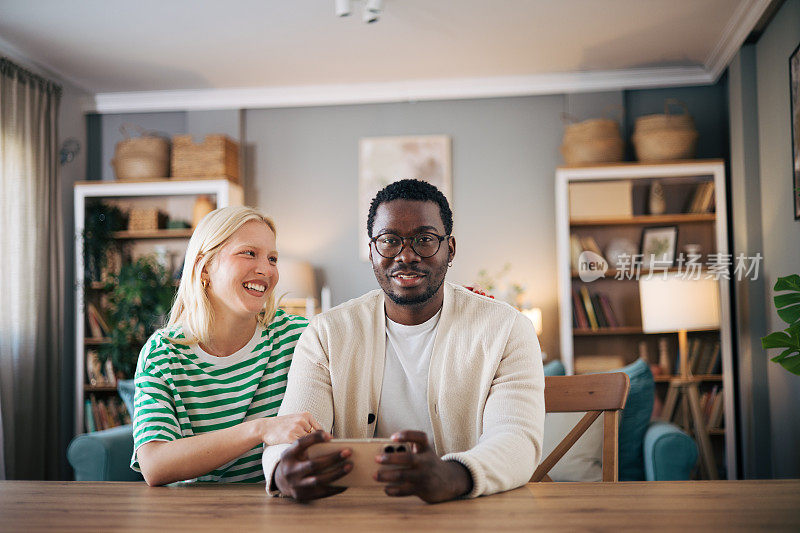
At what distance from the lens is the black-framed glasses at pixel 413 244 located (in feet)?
4.71

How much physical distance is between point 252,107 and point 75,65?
1192 millimetres

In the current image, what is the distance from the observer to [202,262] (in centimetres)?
170

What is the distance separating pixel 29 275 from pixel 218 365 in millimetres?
3037

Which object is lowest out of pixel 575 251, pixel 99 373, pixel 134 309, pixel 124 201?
pixel 99 373

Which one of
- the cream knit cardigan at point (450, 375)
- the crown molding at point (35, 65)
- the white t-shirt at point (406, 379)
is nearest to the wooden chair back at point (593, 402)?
the cream knit cardigan at point (450, 375)

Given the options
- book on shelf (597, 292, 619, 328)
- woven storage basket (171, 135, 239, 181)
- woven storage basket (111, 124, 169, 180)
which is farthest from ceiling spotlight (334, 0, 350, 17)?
book on shelf (597, 292, 619, 328)

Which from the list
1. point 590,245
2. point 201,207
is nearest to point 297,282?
point 201,207

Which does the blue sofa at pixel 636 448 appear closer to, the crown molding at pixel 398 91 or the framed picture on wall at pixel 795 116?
the framed picture on wall at pixel 795 116

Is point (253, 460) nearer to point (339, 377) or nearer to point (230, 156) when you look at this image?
point (339, 377)

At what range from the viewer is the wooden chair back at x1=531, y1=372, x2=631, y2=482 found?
151 cm

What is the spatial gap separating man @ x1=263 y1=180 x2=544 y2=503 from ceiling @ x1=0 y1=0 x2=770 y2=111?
2393mm

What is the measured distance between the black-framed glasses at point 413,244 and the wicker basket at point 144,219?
352 centimetres

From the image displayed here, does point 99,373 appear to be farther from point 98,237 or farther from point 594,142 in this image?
point 594,142

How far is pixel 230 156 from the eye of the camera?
15.2 ft
